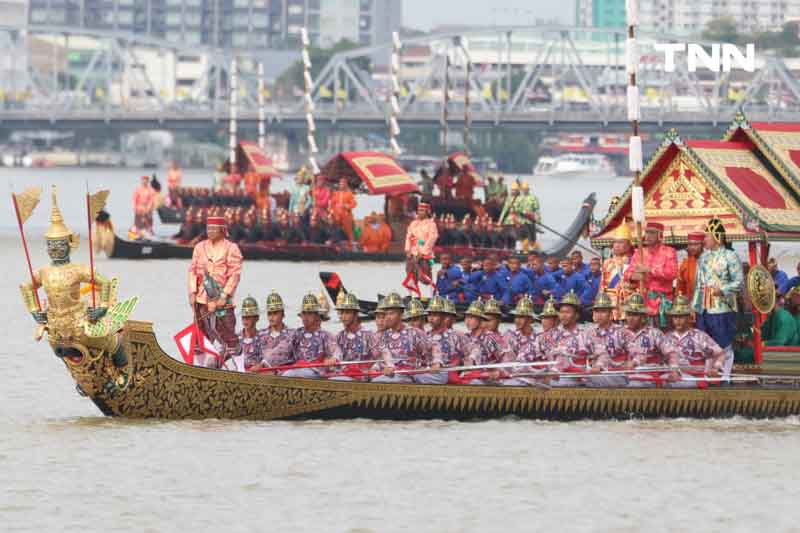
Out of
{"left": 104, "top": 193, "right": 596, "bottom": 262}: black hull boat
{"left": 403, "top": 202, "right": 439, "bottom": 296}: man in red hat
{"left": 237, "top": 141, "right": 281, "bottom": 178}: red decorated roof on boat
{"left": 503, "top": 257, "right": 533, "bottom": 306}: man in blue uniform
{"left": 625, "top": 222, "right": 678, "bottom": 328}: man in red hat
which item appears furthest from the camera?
{"left": 237, "top": 141, "right": 281, "bottom": 178}: red decorated roof on boat

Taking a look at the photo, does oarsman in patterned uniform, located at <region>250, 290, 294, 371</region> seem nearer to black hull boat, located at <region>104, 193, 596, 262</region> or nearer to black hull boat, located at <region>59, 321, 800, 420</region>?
black hull boat, located at <region>59, 321, 800, 420</region>

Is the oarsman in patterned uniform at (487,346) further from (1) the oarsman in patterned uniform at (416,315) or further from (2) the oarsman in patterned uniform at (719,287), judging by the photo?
(2) the oarsman in patterned uniform at (719,287)

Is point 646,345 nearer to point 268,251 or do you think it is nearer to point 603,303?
point 603,303

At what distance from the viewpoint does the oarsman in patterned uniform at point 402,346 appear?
79.2 feet

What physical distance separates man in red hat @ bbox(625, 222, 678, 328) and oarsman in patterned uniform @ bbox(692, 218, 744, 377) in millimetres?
447

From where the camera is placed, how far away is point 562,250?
50.9 meters

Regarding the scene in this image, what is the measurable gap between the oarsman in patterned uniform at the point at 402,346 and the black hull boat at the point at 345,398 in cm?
45

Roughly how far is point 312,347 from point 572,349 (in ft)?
9.15

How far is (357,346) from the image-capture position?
2422cm

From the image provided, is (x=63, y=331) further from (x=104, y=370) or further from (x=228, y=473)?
(x=228, y=473)

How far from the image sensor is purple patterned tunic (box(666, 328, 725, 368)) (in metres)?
24.4

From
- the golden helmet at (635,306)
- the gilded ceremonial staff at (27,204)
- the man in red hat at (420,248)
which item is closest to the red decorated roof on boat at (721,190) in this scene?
the golden helmet at (635,306)

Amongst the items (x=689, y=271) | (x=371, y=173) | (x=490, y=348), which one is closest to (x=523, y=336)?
(x=490, y=348)

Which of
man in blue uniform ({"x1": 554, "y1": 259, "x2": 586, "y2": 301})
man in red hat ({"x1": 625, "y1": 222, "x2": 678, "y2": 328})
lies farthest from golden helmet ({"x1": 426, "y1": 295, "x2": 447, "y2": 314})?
man in blue uniform ({"x1": 554, "y1": 259, "x2": 586, "y2": 301})
